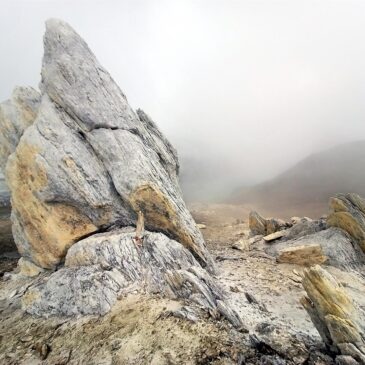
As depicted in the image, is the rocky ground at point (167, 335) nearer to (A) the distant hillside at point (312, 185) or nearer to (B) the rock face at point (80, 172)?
(B) the rock face at point (80, 172)

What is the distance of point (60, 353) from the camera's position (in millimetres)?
14375

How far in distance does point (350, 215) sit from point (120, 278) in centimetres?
2194

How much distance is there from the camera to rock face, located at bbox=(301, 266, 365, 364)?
12398 mm

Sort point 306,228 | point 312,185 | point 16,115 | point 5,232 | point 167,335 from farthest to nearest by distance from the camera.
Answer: point 312,185 → point 5,232 → point 306,228 → point 16,115 → point 167,335

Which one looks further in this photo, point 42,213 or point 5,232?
point 5,232

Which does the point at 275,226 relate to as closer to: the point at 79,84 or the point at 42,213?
the point at 42,213

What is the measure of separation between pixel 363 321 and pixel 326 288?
2115 millimetres

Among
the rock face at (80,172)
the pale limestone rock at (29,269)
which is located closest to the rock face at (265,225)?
the rock face at (80,172)

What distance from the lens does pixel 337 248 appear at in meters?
25.2

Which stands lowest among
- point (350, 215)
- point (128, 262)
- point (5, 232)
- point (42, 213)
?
point (350, 215)

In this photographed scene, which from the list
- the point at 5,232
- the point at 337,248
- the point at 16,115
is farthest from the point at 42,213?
the point at 5,232

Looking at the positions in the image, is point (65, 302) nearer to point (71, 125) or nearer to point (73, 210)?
point (73, 210)

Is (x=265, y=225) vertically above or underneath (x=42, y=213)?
underneath

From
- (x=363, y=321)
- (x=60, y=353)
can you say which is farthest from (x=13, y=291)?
(x=363, y=321)
